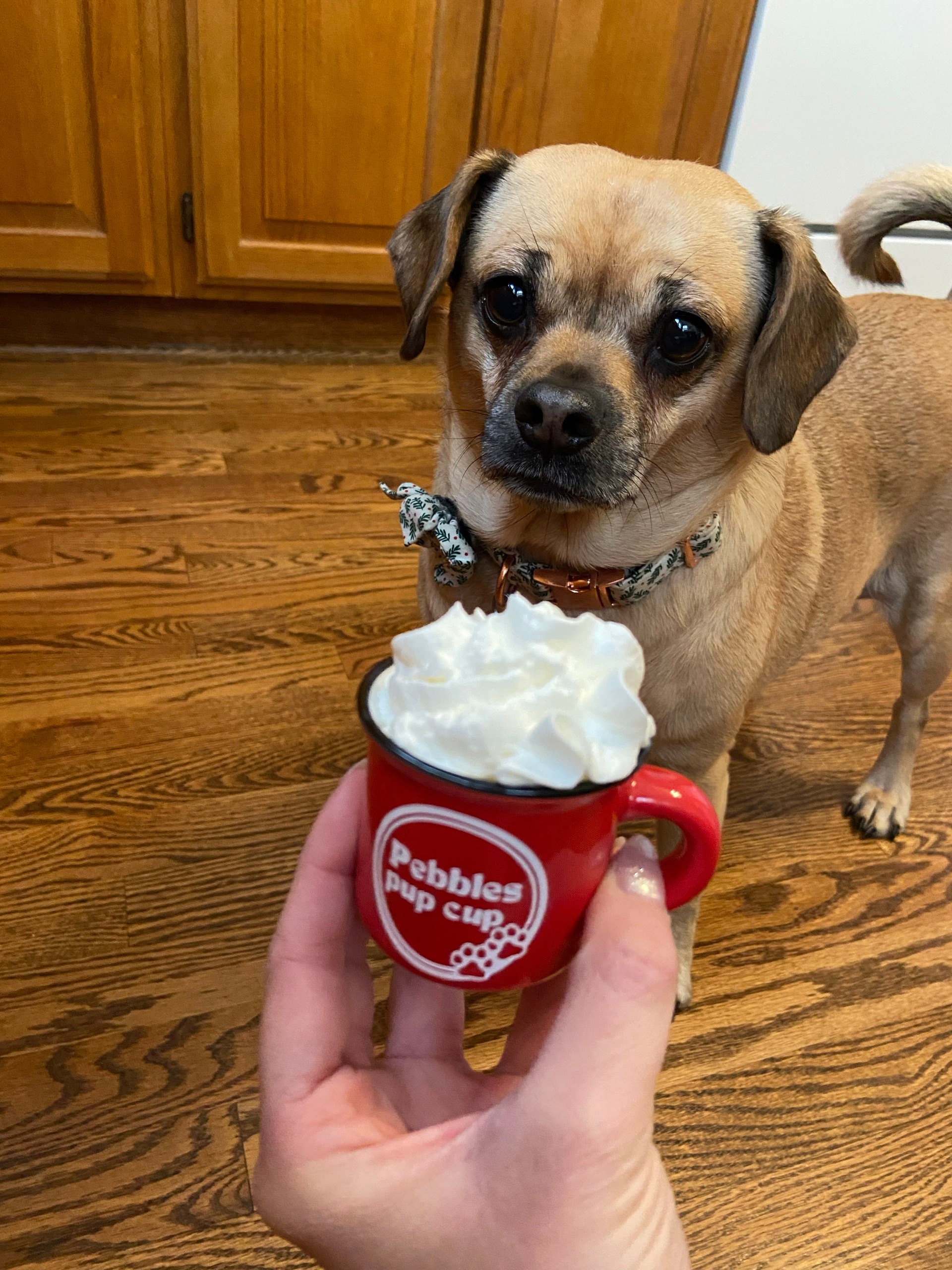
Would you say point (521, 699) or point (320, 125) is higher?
point (521, 699)

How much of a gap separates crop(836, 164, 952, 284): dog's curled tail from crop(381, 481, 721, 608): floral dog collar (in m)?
0.55

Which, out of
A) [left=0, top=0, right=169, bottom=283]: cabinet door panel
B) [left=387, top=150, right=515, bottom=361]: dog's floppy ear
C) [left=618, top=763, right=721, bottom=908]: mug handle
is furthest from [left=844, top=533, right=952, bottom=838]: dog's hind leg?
[left=0, top=0, right=169, bottom=283]: cabinet door panel

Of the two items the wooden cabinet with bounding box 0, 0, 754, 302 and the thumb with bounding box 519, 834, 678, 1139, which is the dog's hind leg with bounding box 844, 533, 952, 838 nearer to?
the thumb with bounding box 519, 834, 678, 1139

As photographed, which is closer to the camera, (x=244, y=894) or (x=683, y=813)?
(x=683, y=813)

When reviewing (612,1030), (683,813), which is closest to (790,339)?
(683,813)

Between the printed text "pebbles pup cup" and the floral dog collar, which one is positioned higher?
the printed text "pebbles pup cup"

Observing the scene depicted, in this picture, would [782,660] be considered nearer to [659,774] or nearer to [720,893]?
[720,893]

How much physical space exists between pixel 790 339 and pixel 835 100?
204 cm

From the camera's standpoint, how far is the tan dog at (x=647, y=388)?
2.89 ft

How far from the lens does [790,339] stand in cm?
90

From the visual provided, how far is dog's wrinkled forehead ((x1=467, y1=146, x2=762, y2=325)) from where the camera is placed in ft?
2.93

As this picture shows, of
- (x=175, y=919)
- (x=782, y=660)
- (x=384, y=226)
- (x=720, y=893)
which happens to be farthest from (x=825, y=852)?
(x=384, y=226)

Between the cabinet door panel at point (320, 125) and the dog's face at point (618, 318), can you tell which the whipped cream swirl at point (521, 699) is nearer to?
the dog's face at point (618, 318)

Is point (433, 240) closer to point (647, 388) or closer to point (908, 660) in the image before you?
point (647, 388)
